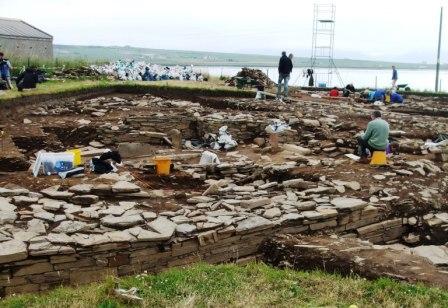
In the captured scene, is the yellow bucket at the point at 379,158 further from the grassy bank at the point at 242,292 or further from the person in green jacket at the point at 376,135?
the grassy bank at the point at 242,292

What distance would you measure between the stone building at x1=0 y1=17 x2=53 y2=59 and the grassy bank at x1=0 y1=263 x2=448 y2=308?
25452mm

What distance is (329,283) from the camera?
196 inches

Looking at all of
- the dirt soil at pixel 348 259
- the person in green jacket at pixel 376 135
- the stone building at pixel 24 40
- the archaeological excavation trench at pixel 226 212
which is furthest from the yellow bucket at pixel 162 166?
the stone building at pixel 24 40

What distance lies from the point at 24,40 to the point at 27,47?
490 mm

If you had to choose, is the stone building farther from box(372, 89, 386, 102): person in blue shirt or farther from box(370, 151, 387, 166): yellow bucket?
box(370, 151, 387, 166): yellow bucket

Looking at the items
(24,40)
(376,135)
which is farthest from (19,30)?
(376,135)

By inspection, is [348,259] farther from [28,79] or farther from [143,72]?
[143,72]

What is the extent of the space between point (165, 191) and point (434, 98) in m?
20.5

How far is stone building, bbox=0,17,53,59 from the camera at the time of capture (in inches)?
1139

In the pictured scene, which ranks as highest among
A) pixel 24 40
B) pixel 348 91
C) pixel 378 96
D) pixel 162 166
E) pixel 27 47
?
pixel 24 40

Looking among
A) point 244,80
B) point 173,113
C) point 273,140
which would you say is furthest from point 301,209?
point 244,80

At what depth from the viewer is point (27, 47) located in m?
30.8

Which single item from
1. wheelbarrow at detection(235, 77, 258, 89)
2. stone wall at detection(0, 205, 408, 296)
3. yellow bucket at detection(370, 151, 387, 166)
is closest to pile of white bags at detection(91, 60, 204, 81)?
wheelbarrow at detection(235, 77, 258, 89)

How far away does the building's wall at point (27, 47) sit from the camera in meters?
28.4
